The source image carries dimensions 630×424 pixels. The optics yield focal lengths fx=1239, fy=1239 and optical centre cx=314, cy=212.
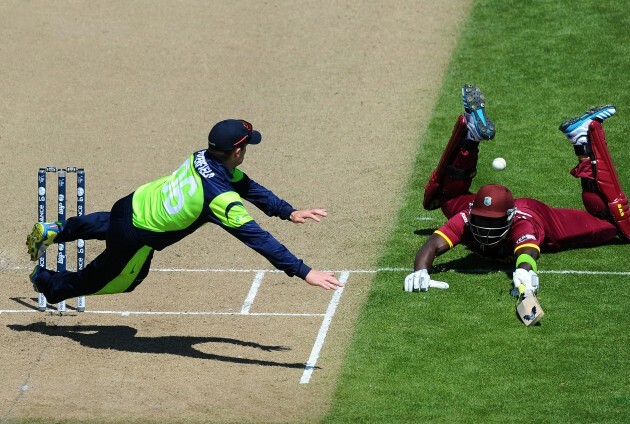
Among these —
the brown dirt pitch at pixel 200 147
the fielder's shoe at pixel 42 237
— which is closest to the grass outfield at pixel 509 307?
the brown dirt pitch at pixel 200 147

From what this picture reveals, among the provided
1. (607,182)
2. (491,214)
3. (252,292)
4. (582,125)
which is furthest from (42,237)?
(607,182)

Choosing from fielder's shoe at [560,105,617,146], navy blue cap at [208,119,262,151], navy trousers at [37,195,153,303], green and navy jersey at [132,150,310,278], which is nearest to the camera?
green and navy jersey at [132,150,310,278]

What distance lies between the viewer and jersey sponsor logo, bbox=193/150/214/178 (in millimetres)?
12109

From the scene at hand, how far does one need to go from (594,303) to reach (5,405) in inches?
253

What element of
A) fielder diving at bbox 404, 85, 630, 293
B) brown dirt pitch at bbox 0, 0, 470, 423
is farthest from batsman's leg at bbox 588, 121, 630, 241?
brown dirt pitch at bbox 0, 0, 470, 423

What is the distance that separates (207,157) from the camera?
12.3 m

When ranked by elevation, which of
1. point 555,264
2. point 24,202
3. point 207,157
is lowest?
point 24,202

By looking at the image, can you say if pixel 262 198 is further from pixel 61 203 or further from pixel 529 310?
pixel 529 310

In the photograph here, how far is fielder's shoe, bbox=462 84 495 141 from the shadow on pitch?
3976mm

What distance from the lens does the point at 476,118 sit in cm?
1514

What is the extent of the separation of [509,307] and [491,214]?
108 centimetres

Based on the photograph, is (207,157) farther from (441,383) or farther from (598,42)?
(598,42)

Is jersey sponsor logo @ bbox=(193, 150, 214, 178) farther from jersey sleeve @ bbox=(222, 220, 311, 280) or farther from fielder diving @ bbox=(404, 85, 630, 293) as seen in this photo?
fielder diving @ bbox=(404, 85, 630, 293)

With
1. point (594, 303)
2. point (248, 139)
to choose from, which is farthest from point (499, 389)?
point (248, 139)
